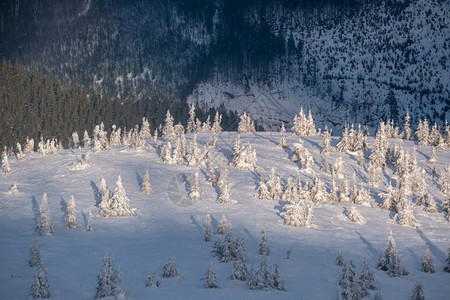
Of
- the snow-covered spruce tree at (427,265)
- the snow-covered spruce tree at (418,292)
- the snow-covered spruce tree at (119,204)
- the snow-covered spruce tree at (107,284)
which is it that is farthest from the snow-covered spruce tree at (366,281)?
the snow-covered spruce tree at (119,204)

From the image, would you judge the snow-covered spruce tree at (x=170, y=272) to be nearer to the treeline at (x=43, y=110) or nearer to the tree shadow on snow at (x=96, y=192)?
the tree shadow on snow at (x=96, y=192)

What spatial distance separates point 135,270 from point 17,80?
82785mm

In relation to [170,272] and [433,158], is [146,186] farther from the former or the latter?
[433,158]

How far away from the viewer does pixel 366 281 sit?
22.5 metres

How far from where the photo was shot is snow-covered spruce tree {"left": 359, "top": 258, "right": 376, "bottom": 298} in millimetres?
21625

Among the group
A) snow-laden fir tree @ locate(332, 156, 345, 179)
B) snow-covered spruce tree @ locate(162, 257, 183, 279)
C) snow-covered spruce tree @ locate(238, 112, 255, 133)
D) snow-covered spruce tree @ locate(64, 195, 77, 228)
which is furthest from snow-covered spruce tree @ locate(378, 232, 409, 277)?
snow-covered spruce tree @ locate(238, 112, 255, 133)

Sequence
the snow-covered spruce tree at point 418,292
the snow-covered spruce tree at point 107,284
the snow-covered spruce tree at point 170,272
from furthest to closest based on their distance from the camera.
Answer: the snow-covered spruce tree at point 170,272, the snow-covered spruce tree at point 418,292, the snow-covered spruce tree at point 107,284

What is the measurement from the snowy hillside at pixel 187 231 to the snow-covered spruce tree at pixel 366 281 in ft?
2.21

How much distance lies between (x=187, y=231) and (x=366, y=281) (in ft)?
41.9

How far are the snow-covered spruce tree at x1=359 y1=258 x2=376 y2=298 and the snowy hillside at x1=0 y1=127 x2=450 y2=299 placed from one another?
674 mm

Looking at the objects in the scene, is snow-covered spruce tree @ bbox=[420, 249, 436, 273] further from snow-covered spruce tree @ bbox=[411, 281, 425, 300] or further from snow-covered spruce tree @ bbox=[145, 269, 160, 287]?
snow-covered spruce tree @ bbox=[145, 269, 160, 287]

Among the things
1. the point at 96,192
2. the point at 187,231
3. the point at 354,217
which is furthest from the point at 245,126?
the point at 187,231

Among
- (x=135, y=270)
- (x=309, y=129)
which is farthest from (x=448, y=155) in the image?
(x=135, y=270)

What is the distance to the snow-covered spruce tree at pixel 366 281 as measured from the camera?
2162 cm
